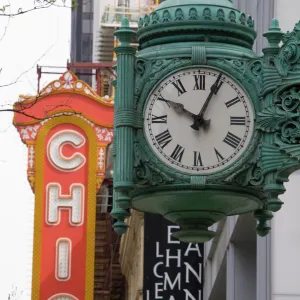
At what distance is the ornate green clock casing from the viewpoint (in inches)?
254

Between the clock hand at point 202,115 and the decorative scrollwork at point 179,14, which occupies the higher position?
the decorative scrollwork at point 179,14

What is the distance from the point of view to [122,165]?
653cm

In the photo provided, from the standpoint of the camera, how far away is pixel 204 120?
6.53 meters

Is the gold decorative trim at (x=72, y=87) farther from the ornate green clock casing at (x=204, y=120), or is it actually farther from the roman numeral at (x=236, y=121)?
the roman numeral at (x=236, y=121)

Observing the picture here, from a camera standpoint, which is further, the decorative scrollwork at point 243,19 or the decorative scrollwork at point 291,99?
the decorative scrollwork at point 243,19

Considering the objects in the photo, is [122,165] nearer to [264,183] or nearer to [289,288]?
[264,183]

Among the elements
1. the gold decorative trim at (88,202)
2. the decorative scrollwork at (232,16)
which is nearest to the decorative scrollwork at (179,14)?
the decorative scrollwork at (232,16)

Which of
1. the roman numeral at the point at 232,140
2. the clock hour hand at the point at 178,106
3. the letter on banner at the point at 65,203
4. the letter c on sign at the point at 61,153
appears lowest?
the roman numeral at the point at 232,140

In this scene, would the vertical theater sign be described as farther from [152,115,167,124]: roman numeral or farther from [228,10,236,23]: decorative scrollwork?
[152,115,167,124]: roman numeral

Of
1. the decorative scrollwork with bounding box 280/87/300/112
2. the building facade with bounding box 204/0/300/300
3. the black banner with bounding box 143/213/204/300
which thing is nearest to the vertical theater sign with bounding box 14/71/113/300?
the black banner with bounding box 143/213/204/300

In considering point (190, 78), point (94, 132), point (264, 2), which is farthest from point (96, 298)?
point (190, 78)

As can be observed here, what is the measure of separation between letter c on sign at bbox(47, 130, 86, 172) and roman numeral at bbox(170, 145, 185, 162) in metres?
31.0

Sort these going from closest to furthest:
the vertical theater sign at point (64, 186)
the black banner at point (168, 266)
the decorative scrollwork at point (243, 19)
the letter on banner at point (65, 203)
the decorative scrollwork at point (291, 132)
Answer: the decorative scrollwork at point (291, 132) < the decorative scrollwork at point (243, 19) < the black banner at point (168, 266) < the vertical theater sign at point (64, 186) < the letter on banner at point (65, 203)

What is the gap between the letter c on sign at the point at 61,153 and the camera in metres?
37.6
